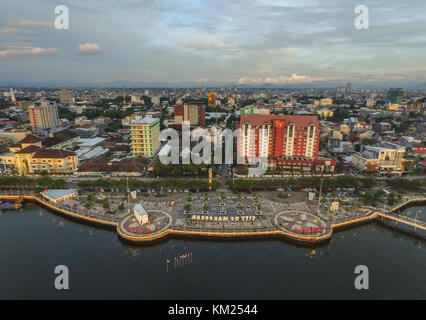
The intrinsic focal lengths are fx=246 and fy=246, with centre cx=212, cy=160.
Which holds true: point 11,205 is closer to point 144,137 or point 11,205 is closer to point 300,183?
point 144,137

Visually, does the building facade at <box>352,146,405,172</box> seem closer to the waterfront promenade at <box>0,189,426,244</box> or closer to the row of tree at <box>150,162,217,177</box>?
the waterfront promenade at <box>0,189,426,244</box>

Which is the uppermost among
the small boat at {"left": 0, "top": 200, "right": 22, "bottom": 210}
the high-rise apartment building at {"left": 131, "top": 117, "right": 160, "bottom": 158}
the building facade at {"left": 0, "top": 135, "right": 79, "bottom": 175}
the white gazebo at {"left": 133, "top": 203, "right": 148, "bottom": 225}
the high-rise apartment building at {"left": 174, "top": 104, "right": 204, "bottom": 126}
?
the high-rise apartment building at {"left": 174, "top": 104, "right": 204, "bottom": 126}

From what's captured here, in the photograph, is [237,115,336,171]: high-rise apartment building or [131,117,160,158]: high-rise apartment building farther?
[131,117,160,158]: high-rise apartment building

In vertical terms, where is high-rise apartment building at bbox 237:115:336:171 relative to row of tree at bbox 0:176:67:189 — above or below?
above

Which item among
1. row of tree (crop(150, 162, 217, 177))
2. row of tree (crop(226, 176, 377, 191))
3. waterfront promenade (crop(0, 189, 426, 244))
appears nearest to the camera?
waterfront promenade (crop(0, 189, 426, 244))

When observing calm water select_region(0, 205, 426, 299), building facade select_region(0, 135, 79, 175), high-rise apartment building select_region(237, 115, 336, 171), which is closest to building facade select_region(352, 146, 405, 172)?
high-rise apartment building select_region(237, 115, 336, 171)

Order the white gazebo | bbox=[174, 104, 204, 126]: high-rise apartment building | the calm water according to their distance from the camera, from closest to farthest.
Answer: the calm water
the white gazebo
bbox=[174, 104, 204, 126]: high-rise apartment building
